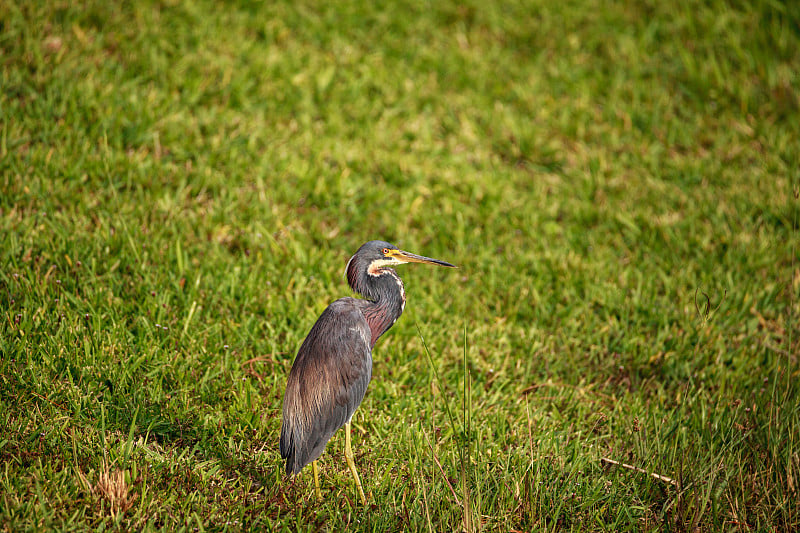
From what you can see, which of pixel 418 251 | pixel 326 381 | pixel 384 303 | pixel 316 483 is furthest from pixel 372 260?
pixel 418 251

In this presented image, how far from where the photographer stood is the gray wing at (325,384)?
325 centimetres

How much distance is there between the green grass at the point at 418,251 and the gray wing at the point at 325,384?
27cm

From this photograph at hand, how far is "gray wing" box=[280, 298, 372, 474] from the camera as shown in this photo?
10.7 feet

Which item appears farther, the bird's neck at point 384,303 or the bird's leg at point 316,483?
the bird's neck at point 384,303

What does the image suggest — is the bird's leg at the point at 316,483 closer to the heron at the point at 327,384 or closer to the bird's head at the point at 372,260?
the heron at the point at 327,384

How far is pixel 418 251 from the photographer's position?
5258 millimetres

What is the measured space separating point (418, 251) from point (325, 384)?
2116 mm

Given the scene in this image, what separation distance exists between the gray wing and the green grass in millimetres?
275

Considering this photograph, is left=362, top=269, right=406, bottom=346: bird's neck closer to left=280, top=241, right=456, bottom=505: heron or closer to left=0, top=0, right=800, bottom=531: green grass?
left=280, top=241, right=456, bottom=505: heron

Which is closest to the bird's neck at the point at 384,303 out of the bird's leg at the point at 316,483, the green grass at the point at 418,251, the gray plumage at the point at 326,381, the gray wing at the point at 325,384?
the gray plumage at the point at 326,381

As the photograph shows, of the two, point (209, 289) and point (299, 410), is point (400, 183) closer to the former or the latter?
point (209, 289)

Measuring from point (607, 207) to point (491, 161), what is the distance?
113cm

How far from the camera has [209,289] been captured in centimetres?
441

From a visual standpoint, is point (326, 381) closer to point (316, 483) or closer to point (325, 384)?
point (325, 384)
